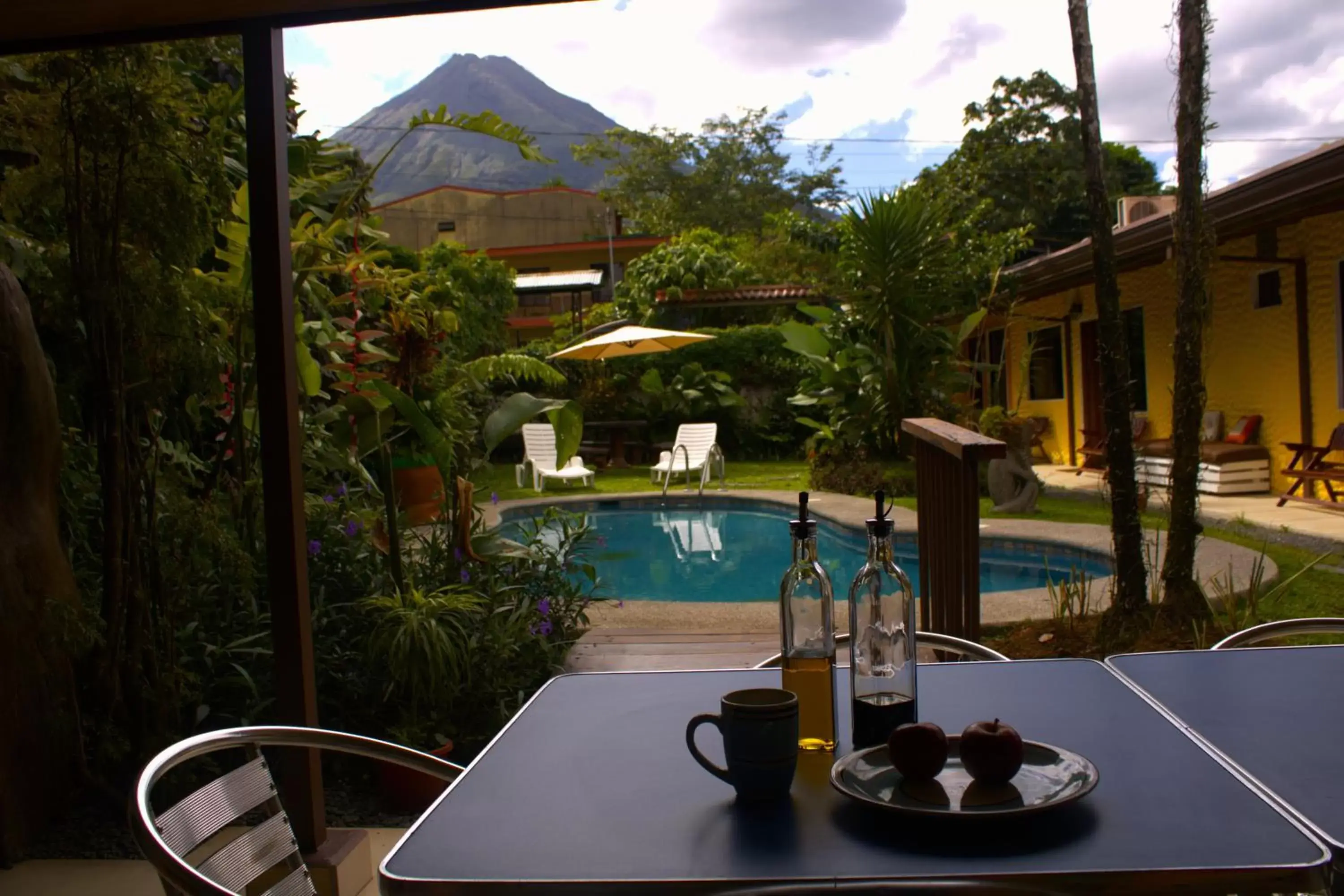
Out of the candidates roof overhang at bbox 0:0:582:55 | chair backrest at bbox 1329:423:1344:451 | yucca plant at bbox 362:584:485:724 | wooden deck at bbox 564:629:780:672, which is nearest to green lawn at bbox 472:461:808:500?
chair backrest at bbox 1329:423:1344:451

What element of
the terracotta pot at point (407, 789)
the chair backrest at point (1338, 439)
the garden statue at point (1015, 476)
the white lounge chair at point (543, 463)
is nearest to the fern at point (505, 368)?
the terracotta pot at point (407, 789)

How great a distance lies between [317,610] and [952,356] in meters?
8.72

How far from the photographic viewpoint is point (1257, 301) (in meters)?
9.66

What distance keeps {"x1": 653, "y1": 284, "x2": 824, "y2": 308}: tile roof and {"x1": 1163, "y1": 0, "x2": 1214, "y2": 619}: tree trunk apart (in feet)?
45.0

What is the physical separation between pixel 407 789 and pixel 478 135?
12123 cm

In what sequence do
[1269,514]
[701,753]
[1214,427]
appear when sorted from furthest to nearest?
[1214,427]
[1269,514]
[701,753]

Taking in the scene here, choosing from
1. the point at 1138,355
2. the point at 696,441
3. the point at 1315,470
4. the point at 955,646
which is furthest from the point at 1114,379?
the point at 1138,355

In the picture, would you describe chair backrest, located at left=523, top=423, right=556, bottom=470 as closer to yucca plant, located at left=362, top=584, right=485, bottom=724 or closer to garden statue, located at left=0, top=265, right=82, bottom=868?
yucca plant, located at left=362, top=584, right=485, bottom=724

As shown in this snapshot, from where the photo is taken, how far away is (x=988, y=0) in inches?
330

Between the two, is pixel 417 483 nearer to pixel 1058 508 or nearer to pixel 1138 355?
pixel 1058 508

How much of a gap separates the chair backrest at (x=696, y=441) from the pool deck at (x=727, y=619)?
5.26 metres

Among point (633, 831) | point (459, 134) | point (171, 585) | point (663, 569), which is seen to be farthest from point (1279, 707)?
point (459, 134)

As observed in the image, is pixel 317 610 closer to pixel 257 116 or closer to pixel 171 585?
pixel 171 585

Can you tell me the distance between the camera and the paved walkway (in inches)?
278
